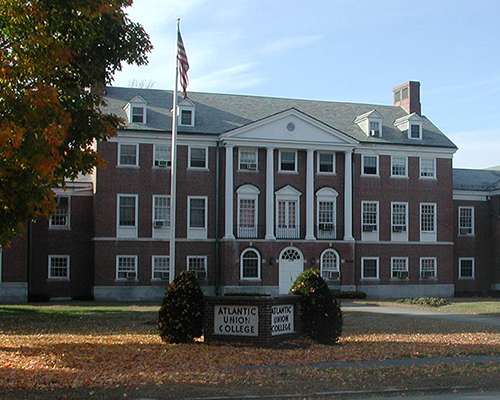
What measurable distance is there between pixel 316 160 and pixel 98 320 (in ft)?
73.3

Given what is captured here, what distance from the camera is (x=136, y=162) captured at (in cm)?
4166

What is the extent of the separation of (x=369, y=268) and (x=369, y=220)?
10.6ft

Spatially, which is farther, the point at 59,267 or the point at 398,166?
the point at 398,166

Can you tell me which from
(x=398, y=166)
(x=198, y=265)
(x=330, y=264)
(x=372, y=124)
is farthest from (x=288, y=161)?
(x=198, y=265)

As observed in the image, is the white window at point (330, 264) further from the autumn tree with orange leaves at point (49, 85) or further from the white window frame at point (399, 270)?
the autumn tree with orange leaves at point (49, 85)

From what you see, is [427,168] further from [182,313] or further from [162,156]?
[182,313]

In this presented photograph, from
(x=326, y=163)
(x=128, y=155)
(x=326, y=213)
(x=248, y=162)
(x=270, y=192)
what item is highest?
(x=128, y=155)

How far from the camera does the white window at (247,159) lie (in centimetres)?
4297

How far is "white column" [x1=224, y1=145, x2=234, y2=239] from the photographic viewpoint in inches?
1663

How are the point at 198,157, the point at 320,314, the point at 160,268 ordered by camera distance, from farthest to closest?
the point at 198,157 → the point at 160,268 → the point at 320,314

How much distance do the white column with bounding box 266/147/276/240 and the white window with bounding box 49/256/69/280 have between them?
12.8 metres

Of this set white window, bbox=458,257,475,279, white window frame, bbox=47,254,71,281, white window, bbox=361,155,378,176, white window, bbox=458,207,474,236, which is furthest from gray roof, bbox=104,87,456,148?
white window frame, bbox=47,254,71,281

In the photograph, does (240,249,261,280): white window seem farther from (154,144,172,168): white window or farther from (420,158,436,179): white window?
(420,158,436,179): white window

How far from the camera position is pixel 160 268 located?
42.1 meters
